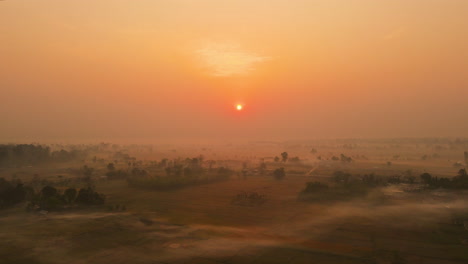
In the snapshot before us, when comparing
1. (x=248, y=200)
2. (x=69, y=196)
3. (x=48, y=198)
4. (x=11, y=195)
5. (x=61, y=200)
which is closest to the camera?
(x=48, y=198)

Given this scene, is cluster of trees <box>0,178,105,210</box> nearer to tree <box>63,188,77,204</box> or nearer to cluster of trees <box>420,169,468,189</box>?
tree <box>63,188,77,204</box>

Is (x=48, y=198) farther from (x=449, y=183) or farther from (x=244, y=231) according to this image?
(x=449, y=183)

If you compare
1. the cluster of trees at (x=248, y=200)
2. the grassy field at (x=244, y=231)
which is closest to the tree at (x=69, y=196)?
the grassy field at (x=244, y=231)

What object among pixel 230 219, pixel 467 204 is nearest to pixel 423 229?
pixel 467 204

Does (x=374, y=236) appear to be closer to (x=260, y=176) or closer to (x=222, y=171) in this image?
(x=260, y=176)

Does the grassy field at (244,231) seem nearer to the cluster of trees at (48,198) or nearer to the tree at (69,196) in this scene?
the cluster of trees at (48,198)

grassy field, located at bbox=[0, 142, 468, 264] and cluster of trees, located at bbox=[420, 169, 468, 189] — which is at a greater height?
cluster of trees, located at bbox=[420, 169, 468, 189]

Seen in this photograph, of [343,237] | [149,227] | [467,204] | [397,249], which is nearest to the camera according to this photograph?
[397,249]

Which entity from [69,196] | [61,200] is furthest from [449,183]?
[61,200]

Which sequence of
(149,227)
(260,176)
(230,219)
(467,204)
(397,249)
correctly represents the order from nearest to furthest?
(397,249) < (149,227) < (230,219) < (467,204) < (260,176)

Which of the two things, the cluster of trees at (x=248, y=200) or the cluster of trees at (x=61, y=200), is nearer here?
the cluster of trees at (x=61, y=200)

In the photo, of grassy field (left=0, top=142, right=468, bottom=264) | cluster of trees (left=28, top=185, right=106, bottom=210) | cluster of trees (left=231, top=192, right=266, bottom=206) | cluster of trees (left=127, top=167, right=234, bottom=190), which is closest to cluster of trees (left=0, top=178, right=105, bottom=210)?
cluster of trees (left=28, top=185, right=106, bottom=210)
